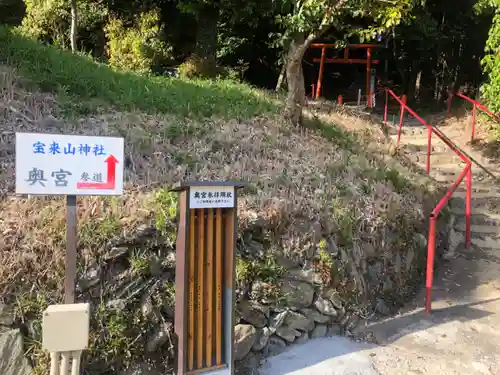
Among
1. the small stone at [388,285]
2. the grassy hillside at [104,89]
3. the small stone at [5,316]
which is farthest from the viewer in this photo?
the grassy hillside at [104,89]

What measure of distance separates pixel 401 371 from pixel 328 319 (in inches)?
30.9

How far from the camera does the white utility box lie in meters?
2.85

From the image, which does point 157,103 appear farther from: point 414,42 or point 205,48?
point 414,42

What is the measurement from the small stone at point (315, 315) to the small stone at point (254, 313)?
40cm

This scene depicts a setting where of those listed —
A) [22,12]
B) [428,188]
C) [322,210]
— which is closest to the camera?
[322,210]

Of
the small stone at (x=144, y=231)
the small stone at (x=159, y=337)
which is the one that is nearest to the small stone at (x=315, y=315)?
the small stone at (x=159, y=337)

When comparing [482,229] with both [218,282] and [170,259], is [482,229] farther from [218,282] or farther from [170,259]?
[170,259]

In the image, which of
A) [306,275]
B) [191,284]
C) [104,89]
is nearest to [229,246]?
[191,284]

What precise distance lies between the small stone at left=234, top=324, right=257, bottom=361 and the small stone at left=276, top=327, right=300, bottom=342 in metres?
0.30

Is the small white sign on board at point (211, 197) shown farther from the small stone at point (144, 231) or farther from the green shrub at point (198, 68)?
the green shrub at point (198, 68)

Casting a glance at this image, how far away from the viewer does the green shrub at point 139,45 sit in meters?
10.8

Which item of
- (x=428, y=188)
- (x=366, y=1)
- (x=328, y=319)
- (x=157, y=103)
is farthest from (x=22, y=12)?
(x=328, y=319)

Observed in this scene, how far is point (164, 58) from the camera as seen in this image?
452 inches

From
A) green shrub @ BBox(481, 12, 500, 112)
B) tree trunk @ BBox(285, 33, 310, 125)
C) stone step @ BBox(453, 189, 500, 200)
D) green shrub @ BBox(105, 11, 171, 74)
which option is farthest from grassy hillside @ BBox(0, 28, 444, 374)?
green shrub @ BBox(481, 12, 500, 112)
